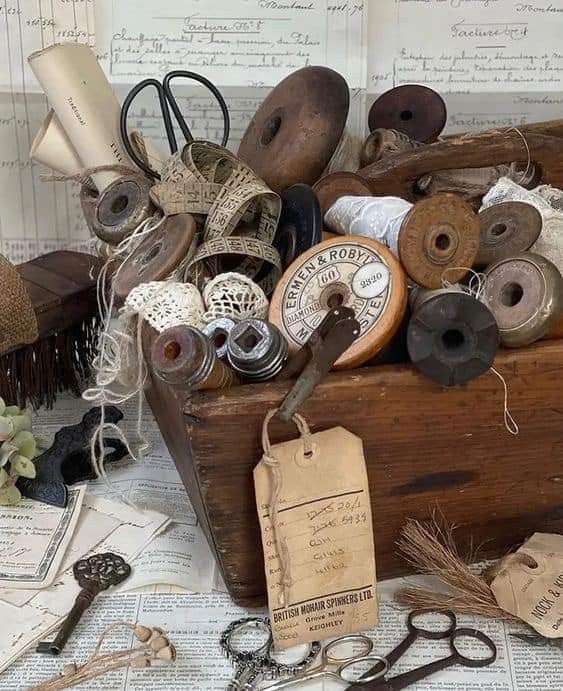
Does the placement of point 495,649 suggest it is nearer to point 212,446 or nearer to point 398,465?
point 398,465

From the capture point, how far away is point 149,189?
0.86 meters

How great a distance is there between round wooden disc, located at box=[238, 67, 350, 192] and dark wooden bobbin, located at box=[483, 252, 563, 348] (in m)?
0.25

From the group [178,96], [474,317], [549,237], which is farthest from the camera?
[178,96]

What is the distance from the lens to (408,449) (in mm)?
709

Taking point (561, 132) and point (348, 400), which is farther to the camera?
point (561, 132)

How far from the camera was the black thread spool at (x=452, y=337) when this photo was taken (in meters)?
0.65

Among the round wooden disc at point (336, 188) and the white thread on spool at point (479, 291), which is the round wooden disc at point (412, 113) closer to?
the round wooden disc at point (336, 188)

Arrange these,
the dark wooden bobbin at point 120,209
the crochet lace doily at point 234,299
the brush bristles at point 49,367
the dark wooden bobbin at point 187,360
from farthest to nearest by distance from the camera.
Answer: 1. the brush bristles at point 49,367
2. the dark wooden bobbin at point 120,209
3. the crochet lace doily at point 234,299
4. the dark wooden bobbin at point 187,360

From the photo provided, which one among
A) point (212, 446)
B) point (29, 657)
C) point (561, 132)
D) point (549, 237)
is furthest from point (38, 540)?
point (561, 132)

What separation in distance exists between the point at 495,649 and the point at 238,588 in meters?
0.20

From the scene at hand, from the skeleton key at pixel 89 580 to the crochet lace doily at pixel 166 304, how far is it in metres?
0.22

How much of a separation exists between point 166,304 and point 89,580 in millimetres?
242

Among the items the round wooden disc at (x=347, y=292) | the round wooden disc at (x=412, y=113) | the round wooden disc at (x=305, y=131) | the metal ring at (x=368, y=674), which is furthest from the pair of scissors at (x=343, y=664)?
the round wooden disc at (x=412, y=113)

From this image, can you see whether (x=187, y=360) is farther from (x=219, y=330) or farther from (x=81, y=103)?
(x=81, y=103)
